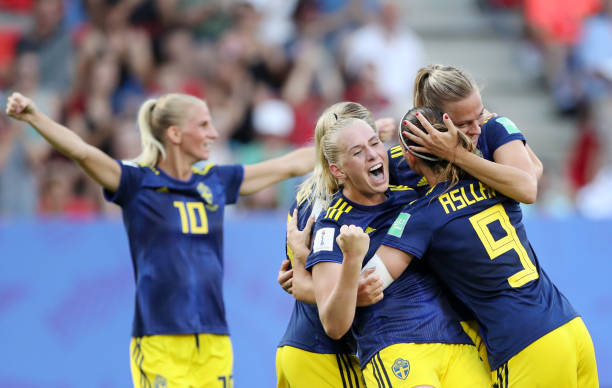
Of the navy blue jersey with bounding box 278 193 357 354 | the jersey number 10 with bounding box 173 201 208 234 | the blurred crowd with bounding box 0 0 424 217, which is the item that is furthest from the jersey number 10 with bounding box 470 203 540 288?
the blurred crowd with bounding box 0 0 424 217

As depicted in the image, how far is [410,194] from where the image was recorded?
14.0 ft

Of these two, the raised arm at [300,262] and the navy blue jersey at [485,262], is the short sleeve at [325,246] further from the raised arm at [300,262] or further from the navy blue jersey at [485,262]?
the navy blue jersey at [485,262]

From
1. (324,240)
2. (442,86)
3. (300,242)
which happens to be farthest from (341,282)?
(442,86)

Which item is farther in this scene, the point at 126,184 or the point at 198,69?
the point at 198,69

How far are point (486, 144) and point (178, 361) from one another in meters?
2.12

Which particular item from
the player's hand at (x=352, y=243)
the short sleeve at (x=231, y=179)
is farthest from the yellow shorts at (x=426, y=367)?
the short sleeve at (x=231, y=179)

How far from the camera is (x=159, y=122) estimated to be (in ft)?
17.4

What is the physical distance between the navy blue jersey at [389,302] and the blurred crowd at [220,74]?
4.81m

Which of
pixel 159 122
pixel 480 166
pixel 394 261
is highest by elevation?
pixel 159 122

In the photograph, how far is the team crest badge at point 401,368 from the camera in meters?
3.87

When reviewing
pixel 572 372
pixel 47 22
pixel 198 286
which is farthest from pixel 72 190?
pixel 572 372

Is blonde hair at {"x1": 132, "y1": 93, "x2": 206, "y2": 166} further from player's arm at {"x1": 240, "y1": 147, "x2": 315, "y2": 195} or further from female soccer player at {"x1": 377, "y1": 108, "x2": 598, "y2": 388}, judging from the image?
female soccer player at {"x1": 377, "y1": 108, "x2": 598, "y2": 388}

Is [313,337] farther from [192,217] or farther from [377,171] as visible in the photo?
[192,217]

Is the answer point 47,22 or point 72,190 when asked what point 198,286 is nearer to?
point 72,190
